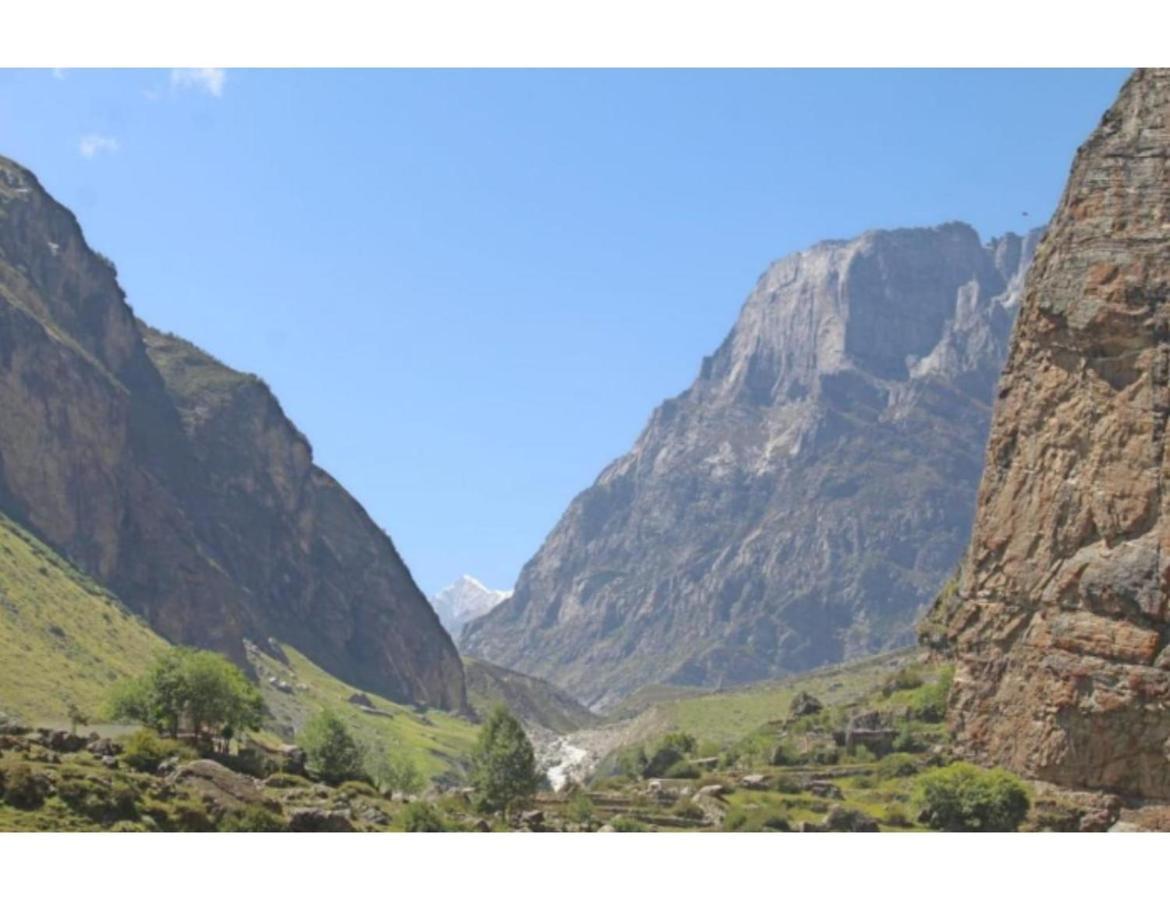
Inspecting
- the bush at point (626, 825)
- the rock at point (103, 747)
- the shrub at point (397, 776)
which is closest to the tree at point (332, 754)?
the rock at point (103, 747)

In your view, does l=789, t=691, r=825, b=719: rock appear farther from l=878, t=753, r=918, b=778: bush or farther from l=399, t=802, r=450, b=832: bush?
l=399, t=802, r=450, b=832: bush

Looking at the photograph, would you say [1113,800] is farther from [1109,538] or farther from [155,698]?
[155,698]

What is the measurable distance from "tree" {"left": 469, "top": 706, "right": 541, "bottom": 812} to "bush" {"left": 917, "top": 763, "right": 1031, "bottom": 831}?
84.5 feet

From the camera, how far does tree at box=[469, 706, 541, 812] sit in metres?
94.8

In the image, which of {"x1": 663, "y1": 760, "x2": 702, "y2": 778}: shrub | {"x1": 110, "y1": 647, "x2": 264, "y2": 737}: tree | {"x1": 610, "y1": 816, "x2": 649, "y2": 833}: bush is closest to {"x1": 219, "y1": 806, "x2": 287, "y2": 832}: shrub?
{"x1": 110, "y1": 647, "x2": 264, "y2": 737}: tree

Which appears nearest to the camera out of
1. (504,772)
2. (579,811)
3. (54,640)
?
(579,811)

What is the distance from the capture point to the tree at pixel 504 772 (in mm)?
94750

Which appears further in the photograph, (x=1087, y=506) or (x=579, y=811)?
(x=1087, y=506)

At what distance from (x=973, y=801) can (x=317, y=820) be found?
4551 cm

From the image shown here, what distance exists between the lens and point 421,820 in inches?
2685

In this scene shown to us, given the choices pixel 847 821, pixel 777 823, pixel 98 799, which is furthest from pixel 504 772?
pixel 98 799

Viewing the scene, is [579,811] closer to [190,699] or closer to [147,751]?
[190,699]

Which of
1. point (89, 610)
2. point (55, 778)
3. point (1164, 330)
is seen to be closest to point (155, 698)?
point (55, 778)

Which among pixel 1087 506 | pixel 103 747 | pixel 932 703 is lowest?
pixel 103 747
